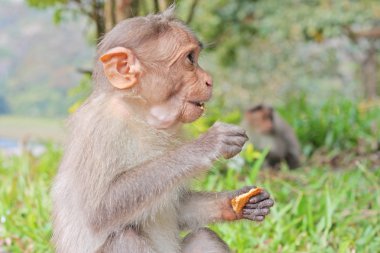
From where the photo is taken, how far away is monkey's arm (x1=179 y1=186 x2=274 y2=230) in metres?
Answer: 3.46

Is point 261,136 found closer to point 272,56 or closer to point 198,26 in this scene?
point 198,26

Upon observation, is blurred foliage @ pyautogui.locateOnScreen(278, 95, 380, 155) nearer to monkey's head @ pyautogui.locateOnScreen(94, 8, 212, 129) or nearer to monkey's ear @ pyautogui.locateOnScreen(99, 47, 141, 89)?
monkey's head @ pyautogui.locateOnScreen(94, 8, 212, 129)

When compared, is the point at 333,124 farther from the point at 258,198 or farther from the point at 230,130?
the point at 230,130

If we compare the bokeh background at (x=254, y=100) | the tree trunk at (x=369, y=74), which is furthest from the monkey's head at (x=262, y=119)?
the tree trunk at (x=369, y=74)

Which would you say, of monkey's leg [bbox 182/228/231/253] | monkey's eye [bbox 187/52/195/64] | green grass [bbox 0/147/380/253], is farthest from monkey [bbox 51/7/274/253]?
green grass [bbox 0/147/380/253]

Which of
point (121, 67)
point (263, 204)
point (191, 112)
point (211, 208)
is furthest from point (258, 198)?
point (121, 67)

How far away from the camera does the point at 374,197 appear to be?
565 centimetres

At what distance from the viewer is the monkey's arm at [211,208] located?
346 cm

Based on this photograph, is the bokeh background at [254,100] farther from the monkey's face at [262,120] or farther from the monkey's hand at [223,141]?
the monkey's hand at [223,141]

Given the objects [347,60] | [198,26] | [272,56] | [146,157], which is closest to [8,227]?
[146,157]

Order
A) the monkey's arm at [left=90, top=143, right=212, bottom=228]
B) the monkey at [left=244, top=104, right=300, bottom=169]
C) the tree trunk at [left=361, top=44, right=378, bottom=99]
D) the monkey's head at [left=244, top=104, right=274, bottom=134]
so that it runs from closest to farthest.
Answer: the monkey's arm at [left=90, top=143, right=212, bottom=228], the monkey at [left=244, top=104, right=300, bottom=169], the monkey's head at [left=244, top=104, right=274, bottom=134], the tree trunk at [left=361, top=44, right=378, bottom=99]

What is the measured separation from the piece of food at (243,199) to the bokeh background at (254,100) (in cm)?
49

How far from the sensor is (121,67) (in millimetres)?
3156

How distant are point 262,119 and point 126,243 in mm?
6485
